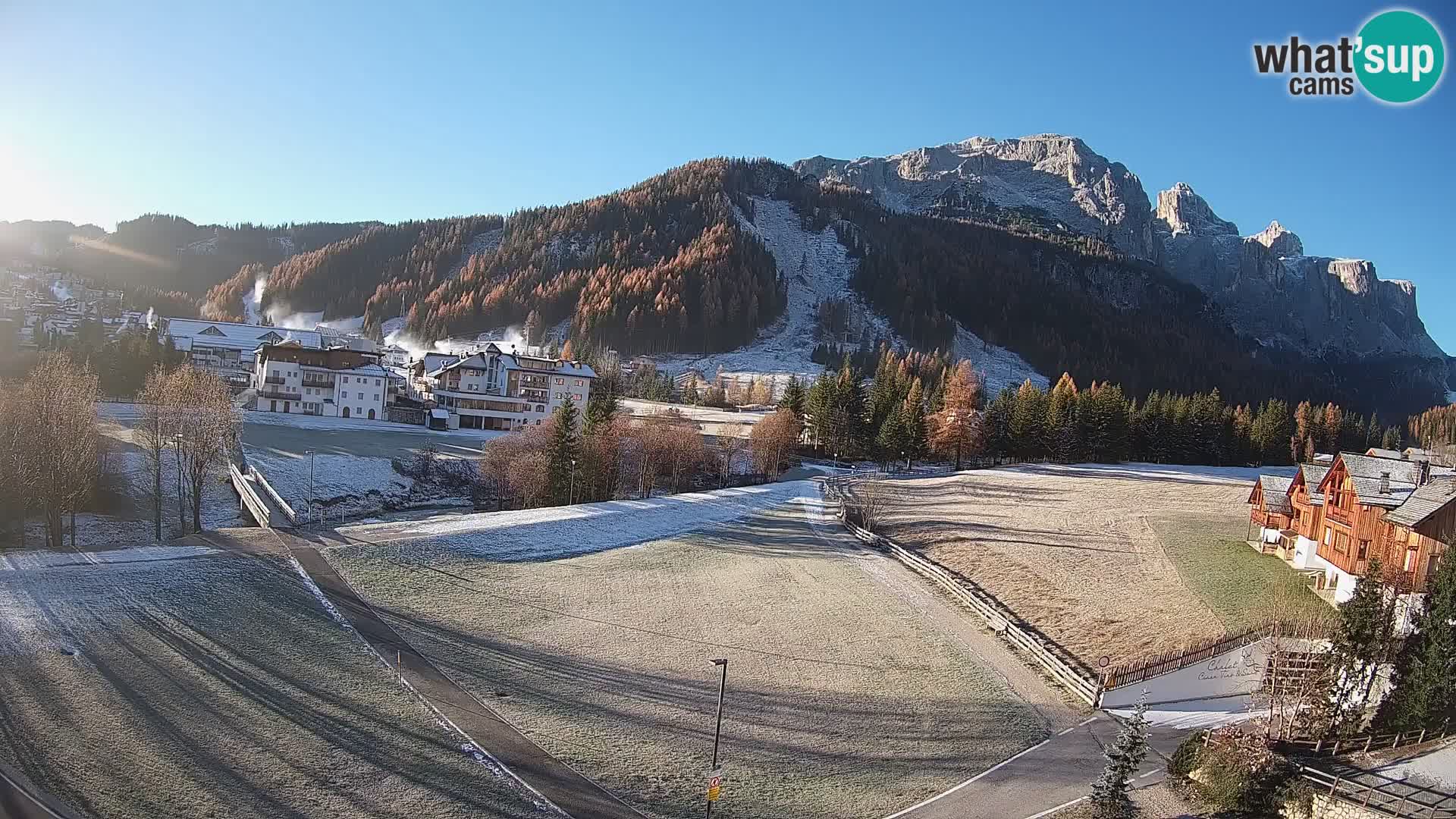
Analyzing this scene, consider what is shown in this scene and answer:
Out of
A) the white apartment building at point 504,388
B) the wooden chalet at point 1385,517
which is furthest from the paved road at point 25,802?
the white apartment building at point 504,388

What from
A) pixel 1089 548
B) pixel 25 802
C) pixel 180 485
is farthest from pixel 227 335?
pixel 1089 548

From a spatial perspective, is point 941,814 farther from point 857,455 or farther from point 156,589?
point 857,455

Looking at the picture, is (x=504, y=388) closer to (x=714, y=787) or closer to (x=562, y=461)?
(x=562, y=461)

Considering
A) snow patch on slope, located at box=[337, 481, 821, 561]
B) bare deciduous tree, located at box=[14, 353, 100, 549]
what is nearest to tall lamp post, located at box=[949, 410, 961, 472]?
snow patch on slope, located at box=[337, 481, 821, 561]

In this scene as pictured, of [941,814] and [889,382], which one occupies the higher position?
[889,382]

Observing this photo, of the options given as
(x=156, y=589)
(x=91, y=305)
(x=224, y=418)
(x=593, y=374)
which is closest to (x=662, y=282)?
(x=593, y=374)

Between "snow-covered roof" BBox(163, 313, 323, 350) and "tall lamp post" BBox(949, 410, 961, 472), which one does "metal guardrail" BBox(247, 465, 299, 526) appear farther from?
"tall lamp post" BBox(949, 410, 961, 472)
